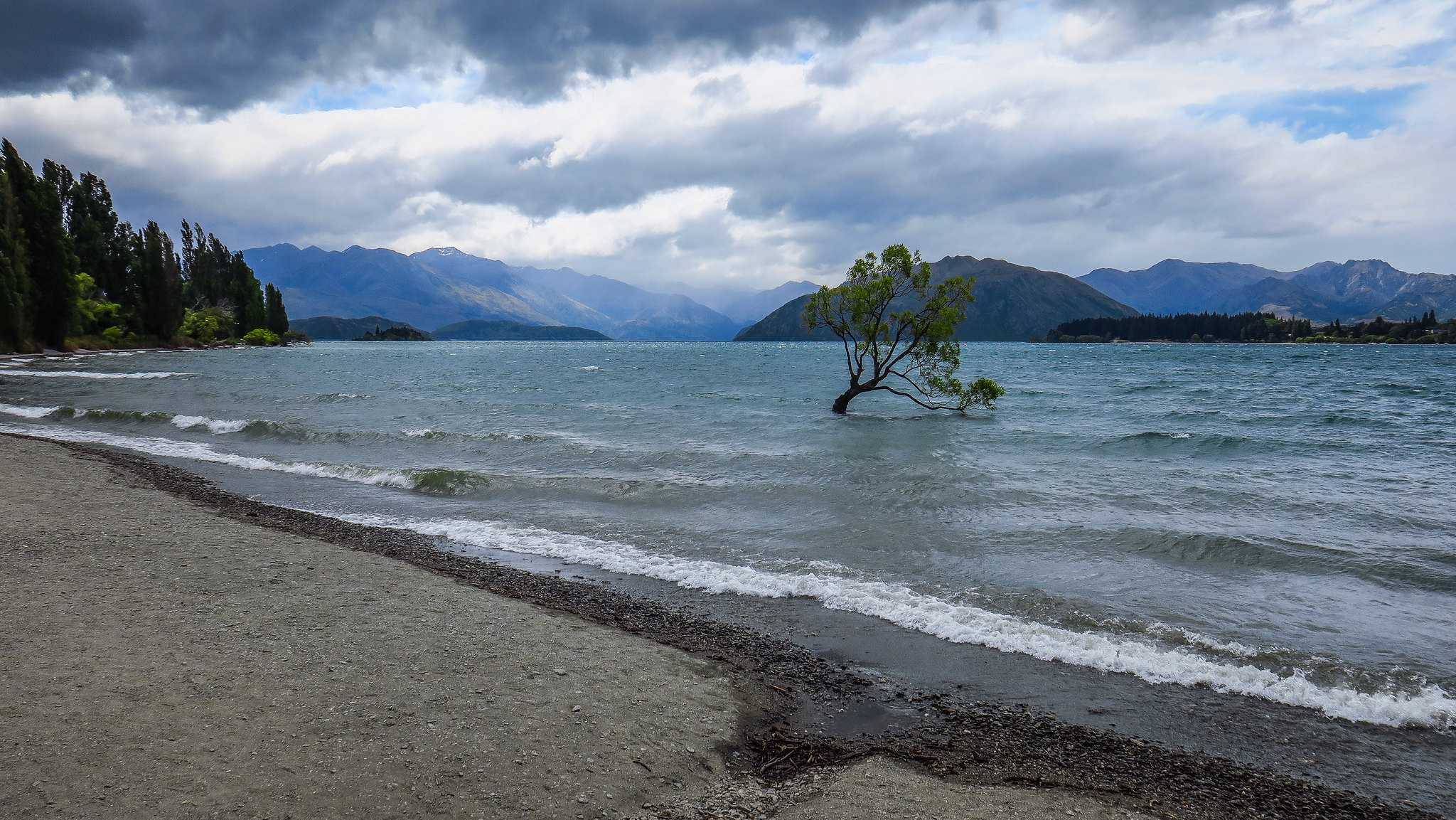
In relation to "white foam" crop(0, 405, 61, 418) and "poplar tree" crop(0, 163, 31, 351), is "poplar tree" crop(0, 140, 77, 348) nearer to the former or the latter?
"poplar tree" crop(0, 163, 31, 351)

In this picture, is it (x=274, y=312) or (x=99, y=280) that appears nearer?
(x=99, y=280)

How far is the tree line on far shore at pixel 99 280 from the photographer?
7275cm

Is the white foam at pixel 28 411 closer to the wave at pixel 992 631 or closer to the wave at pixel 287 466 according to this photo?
the wave at pixel 287 466

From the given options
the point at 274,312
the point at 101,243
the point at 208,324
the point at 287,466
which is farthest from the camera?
the point at 274,312

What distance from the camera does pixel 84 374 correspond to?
53.0 m

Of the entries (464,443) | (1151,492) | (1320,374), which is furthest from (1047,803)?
(1320,374)

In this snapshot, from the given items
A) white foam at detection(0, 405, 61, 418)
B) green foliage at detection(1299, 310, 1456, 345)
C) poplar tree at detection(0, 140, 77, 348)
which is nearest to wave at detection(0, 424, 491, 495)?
white foam at detection(0, 405, 61, 418)

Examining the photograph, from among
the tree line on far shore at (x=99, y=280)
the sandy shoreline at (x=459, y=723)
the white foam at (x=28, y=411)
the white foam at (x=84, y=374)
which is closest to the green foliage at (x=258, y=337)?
the tree line on far shore at (x=99, y=280)

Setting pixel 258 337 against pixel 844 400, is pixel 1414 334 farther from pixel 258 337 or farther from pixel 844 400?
pixel 258 337

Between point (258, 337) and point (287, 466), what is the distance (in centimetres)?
15549

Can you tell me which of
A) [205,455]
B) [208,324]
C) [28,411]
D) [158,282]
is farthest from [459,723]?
[208,324]

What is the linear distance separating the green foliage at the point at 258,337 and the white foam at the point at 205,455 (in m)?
140

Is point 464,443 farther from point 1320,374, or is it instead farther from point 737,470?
point 1320,374

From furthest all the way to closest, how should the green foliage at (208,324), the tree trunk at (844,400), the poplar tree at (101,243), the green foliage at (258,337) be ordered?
the green foliage at (258,337)
the green foliage at (208,324)
the poplar tree at (101,243)
the tree trunk at (844,400)
